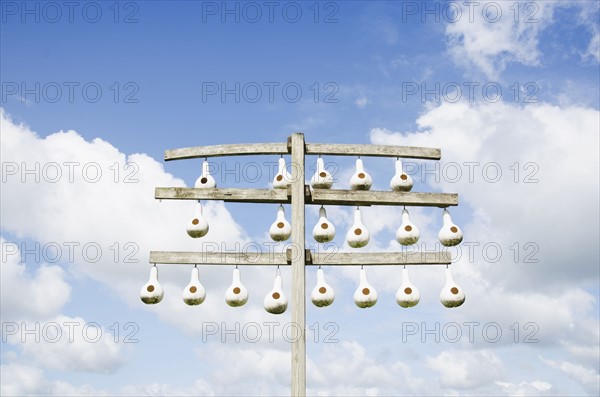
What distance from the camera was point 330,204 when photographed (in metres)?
9.34

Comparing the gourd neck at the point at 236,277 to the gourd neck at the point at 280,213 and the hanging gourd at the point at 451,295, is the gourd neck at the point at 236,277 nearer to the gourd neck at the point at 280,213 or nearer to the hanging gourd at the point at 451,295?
the gourd neck at the point at 280,213

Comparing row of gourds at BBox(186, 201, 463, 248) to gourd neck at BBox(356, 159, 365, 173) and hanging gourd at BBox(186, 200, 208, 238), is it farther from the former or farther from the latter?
gourd neck at BBox(356, 159, 365, 173)

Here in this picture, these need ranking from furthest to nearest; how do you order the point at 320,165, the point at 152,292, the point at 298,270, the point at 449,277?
1. the point at 320,165
2. the point at 449,277
3. the point at 152,292
4. the point at 298,270

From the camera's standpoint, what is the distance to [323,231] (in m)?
8.99

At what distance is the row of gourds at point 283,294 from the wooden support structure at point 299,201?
17 centimetres

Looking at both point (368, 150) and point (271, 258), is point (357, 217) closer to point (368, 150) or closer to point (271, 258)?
point (368, 150)

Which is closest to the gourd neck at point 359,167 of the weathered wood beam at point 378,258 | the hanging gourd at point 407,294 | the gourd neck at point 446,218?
the weathered wood beam at point 378,258

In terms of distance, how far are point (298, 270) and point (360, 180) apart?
150 centimetres

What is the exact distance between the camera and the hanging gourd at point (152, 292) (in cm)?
895

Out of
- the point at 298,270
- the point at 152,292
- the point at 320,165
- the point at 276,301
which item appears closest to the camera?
the point at 276,301

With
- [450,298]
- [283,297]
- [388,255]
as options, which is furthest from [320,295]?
[450,298]

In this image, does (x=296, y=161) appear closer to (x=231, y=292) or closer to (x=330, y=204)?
(x=330, y=204)

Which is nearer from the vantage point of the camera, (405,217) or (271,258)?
(271,258)

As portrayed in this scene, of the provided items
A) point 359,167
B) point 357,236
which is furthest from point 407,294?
point 359,167
